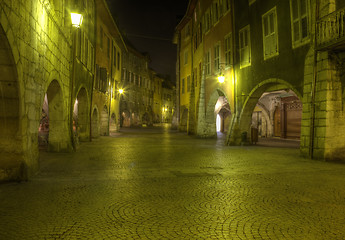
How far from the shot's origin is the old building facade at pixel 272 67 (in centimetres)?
905

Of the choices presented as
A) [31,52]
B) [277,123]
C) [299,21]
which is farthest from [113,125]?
[31,52]

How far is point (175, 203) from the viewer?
14.7 feet

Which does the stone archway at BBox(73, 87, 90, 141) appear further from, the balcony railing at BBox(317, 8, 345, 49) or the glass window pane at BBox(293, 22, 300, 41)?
the balcony railing at BBox(317, 8, 345, 49)

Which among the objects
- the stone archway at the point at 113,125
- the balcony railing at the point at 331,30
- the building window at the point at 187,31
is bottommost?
the stone archway at the point at 113,125

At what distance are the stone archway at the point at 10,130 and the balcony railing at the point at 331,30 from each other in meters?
9.00

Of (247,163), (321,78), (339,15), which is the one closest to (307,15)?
(339,15)

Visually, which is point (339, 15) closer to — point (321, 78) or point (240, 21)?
point (321, 78)

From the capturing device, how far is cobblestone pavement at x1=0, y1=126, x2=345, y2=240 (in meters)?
3.37

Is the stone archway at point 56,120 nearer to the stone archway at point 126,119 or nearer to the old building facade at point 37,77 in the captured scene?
the old building facade at point 37,77

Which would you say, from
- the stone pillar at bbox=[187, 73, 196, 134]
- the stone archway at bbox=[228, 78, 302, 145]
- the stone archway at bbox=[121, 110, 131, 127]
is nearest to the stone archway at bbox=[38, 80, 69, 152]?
the stone archway at bbox=[228, 78, 302, 145]

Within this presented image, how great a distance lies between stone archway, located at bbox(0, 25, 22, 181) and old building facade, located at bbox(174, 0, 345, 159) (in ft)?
29.8

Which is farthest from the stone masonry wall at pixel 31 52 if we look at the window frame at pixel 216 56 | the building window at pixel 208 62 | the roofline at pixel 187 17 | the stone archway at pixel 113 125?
the stone archway at pixel 113 125

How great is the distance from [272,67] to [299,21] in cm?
223

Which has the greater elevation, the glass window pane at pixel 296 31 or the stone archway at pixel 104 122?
the glass window pane at pixel 296 31
